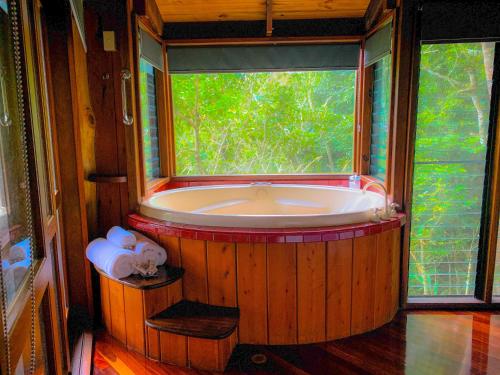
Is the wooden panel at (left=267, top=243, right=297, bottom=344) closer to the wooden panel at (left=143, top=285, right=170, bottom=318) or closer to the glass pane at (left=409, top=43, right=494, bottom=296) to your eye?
the wooden panel at (left=143, top=285, right=170, bottom=318)

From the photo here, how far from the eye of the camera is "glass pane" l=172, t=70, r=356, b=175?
4.14 meters

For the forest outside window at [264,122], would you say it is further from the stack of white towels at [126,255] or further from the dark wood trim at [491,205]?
the stack of white towels at [126,255]

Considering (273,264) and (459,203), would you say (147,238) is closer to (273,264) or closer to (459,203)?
(273,264)

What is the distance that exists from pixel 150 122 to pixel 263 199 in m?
1.16

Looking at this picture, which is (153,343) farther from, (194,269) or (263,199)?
(263,199)

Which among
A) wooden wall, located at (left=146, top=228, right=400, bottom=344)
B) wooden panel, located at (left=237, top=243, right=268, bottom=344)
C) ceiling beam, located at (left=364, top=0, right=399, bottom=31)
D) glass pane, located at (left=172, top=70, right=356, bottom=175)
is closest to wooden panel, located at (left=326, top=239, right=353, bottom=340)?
wooden wall, located at (left=146, top=228, right=400, bottom=344)

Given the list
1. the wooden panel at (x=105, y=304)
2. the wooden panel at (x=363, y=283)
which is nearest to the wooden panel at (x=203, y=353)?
the wooden panel at (x=105, y=304)

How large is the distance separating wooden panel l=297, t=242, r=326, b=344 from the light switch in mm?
1638

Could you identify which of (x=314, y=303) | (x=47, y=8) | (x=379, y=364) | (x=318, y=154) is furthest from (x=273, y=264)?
(x=318, y=154)

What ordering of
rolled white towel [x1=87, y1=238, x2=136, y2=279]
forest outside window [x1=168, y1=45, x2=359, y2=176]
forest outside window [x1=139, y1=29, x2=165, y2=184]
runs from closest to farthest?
rolled white towel [x1=87, y1=238, x2=136, y2=279]
forest outside window [x1=139, y1=29, x2=165, y2=184]
forest outside window [x1=168, y1=45, x2=359, y2=176]

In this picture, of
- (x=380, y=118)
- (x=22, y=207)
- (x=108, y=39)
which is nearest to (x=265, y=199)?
(x=380, y=118)

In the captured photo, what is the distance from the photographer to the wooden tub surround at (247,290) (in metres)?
1.98

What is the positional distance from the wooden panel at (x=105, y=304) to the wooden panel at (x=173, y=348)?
462 millimetres

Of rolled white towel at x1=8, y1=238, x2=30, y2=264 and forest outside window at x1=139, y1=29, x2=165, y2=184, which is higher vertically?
forest outside window at x1=139, y1=29, x2=165, y2=184
